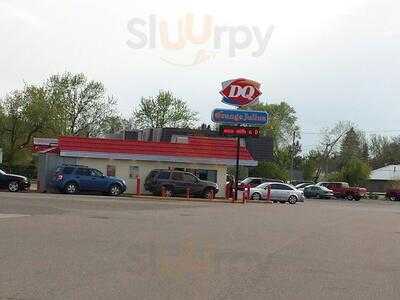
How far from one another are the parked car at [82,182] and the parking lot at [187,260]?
17.0 m

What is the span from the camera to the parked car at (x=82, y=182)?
121 feet

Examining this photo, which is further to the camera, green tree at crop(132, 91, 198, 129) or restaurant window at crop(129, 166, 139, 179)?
green tree at crop(132, 91, 198, 129)

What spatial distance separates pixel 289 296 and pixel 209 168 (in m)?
34.8

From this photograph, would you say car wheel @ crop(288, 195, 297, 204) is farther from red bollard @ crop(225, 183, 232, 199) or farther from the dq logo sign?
the dq logo sign

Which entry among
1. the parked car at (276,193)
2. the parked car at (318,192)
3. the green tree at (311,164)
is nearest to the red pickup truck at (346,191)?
the parked car at (318,192)

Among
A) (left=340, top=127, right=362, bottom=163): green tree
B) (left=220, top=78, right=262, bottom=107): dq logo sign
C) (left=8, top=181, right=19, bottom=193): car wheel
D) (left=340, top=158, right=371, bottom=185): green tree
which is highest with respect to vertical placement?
(left=340, top=127, right=362, bottom=163): green tree

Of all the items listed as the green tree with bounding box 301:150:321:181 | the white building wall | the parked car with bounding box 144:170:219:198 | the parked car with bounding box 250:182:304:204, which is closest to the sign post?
the parked car with bounding box 144:170:219:198

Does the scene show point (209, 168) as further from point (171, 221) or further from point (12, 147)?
point (12, 147)

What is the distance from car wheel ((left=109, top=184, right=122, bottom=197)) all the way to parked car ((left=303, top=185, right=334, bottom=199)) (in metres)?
27.3

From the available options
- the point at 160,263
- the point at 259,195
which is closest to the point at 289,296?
the point at 160,263

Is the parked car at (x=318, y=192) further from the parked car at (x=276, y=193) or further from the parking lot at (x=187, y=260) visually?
the parking lot at (x=187, y=260)

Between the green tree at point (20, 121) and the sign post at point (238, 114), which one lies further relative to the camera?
the green tree at point (20, 121)

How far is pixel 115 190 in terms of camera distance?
3781 cm

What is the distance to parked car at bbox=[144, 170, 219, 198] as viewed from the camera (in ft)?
126
